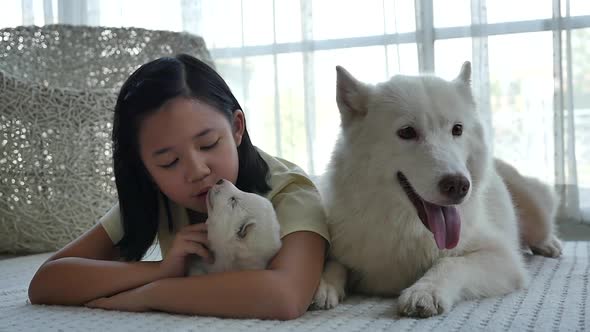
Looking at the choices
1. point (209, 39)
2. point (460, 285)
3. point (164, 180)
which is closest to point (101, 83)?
point (209, 39)

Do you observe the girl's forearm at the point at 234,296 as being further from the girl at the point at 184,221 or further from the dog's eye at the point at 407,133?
the dog's eye at the point at 407,133

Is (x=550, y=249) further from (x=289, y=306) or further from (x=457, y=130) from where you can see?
(x=289, y=306)

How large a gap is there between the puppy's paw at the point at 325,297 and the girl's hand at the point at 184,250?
1.05 feet

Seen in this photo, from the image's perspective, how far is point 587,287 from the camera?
6.36 feet

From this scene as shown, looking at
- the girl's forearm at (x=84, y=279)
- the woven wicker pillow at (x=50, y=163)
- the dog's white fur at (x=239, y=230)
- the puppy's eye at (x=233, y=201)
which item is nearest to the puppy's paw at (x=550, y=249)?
the dog's white fur at (x=239, y=230)

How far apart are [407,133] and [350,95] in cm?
25

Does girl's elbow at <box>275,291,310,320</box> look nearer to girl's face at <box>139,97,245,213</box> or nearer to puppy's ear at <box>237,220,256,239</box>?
puppy's ear at <box>237,220,256,239</box>

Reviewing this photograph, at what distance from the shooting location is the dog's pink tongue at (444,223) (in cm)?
174

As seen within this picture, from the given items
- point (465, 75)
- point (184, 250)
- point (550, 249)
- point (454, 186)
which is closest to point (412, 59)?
point (550, 249)

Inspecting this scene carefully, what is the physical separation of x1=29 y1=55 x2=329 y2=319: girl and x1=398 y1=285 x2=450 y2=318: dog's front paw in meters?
0.26

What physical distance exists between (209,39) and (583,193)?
2667mm

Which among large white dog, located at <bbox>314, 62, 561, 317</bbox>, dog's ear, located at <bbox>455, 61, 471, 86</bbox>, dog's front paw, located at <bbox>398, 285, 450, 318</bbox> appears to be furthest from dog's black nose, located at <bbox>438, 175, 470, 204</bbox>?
dog's ear, located at <bbox>455, 61, 471, 86</bbox>

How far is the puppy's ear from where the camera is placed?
1.75 meters

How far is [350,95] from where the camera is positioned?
1942 mm
